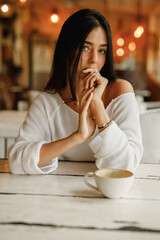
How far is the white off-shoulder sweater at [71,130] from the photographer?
3.05ft

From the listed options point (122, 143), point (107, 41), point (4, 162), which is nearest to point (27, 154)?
point (4, 162)

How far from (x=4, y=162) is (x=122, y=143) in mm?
472

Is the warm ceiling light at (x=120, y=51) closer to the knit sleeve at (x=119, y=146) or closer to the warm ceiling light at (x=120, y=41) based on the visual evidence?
the warm ceiling light at (x=120, y=41)

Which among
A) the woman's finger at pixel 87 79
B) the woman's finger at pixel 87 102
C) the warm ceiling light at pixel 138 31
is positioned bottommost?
the woman's finger at pixel 87 102

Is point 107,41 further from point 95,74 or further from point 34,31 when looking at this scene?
point 34,31

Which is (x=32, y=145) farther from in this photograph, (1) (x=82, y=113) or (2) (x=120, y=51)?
(2) (x=120, y=51)

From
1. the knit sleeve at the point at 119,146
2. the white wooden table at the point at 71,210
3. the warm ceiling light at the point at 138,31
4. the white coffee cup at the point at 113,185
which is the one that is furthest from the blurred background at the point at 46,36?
the white coffee cup at the point at 113,185

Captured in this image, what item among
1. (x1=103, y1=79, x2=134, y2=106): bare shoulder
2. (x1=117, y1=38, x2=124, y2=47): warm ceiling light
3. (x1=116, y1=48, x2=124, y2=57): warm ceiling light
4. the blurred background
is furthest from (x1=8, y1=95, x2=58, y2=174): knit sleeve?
(x1=116, y1=48, x2=124, y2=57): warm ceiling light

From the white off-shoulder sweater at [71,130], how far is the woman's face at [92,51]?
0.15 m

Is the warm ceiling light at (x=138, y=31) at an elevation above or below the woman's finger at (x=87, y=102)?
above

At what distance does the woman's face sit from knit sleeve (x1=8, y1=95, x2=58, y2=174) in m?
0.20

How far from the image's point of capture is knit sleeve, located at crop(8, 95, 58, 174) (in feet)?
3.07

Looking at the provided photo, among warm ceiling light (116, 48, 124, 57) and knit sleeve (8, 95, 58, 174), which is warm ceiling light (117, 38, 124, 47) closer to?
warm ceiling light (116, 48, 124, 57)

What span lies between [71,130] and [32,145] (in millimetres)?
247
